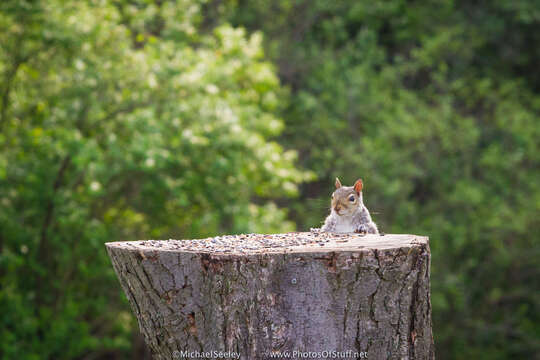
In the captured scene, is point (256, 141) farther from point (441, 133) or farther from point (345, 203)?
point (441, 133)

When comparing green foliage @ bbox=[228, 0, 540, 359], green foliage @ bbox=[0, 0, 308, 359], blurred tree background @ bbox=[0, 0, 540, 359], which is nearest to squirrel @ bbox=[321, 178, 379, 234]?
blurred tree background @ bbox=[0, 0, 540, 359]

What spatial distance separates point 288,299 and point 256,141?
13.6ft

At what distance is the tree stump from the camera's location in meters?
2.38

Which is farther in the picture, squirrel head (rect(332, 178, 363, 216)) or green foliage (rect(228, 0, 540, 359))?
green foliage (rect(228, 0, 540, 359))

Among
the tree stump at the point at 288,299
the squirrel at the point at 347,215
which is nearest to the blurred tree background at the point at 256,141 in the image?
the squirrel at the point at 347,215

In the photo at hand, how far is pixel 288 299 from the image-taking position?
93.8 inches

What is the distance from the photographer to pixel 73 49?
251 inches

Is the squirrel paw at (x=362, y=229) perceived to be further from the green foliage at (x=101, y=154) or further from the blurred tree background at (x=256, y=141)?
the green foliage at (x=101, y=154)

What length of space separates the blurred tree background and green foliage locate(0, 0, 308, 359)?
21 mm

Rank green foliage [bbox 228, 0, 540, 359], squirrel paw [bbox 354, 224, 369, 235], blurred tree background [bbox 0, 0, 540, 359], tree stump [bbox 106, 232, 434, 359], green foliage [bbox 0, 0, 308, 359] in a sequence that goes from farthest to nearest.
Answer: green foliage [bbox 228, 0, 540, 359] < blurred tree background [bbox 0, 0, 540, 359] < green foliage [bbox 0, 0, 308, 359] < squirrel paw [bbox 354, 224, 369, 235] < tree stump [bbox 106, 232, 434, 359]

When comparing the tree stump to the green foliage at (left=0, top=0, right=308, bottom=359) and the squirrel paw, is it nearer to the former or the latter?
the squirrel paw

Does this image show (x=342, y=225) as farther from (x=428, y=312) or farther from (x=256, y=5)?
(x=256, y=5)

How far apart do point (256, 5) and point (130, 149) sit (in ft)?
15.4

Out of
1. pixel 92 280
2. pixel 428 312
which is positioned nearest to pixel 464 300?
pixel 92 280
